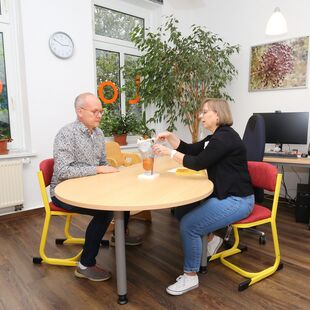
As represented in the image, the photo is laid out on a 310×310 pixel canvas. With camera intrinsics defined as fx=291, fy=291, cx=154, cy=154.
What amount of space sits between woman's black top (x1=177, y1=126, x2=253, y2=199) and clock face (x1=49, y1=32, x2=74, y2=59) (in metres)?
2.43

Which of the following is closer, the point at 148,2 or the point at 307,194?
the point at 307,194

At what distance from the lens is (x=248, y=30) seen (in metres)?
4.12

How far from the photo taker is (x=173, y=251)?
247 centimetres

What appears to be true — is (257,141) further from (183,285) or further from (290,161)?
(183,285)

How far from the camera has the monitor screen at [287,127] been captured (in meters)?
3.43

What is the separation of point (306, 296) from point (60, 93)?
3.18m

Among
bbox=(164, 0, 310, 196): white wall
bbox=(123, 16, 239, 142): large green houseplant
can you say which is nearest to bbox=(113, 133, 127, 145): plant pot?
bbox=(123, 16, 239, 142): large green houseplant

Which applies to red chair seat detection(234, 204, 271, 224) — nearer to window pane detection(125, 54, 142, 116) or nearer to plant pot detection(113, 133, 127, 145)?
plant pot detection(113, 133, 127, 145)

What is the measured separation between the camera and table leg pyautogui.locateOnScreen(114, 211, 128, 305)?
5.56ft

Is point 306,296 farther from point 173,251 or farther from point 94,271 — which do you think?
point 94,271

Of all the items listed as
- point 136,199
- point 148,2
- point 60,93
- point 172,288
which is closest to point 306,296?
point 172,288

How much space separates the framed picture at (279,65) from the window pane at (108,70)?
2.00 meters

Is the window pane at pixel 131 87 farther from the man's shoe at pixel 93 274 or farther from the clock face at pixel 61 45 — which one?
the man's shoe at pixel 93 274

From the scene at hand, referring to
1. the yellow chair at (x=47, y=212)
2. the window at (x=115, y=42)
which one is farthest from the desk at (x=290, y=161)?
the window at (x=115, y=42)
